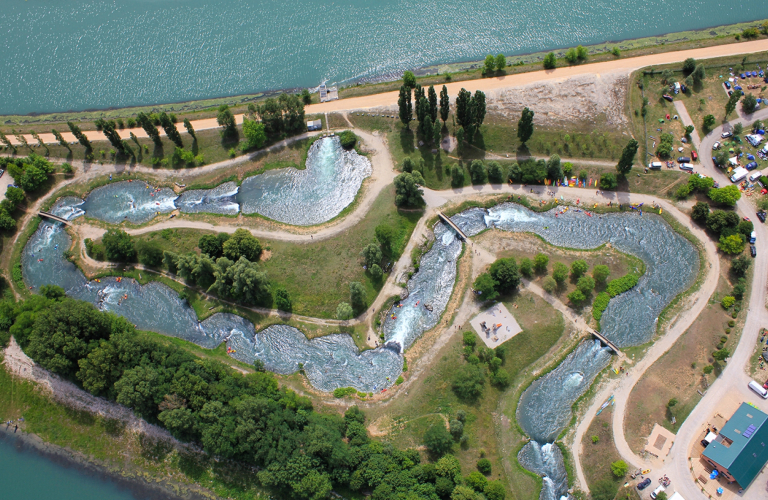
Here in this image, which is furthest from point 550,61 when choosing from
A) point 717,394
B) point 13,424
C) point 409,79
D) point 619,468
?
point 13,424

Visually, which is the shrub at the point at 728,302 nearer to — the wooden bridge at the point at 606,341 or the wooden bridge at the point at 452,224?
the wooden bridge at the point at 606,341

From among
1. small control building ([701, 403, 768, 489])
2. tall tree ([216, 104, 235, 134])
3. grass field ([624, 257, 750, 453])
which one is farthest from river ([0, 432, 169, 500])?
small control building ([701, 403, 768, 489])

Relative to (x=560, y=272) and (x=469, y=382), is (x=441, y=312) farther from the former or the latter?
(x=560, y=272)

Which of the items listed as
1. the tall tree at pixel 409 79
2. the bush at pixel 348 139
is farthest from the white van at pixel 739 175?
the bush at pixel 348 139

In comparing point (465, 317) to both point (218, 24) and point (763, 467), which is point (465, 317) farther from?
point (218, 24)

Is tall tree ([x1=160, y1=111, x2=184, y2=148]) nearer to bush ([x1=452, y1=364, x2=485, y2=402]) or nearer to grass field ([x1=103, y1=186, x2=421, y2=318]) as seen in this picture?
grass field ([x1=103, y1=186, x2=421, y2=318])

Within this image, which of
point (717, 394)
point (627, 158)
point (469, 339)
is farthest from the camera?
point (627, 158)

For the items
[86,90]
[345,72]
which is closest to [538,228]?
[345,72]
